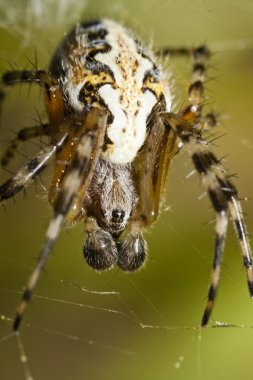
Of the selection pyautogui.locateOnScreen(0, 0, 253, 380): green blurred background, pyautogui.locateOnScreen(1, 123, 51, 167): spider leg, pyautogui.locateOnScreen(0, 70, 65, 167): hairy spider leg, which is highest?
pyautogui.locateOnScreen(0, 70, 65, 167): hairy spider leg

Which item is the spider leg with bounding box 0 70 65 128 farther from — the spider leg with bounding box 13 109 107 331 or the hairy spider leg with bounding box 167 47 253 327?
the hairy spider leg with bounding box 167 47 253 327

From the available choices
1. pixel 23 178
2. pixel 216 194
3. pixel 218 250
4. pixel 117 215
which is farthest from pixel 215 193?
pixel 23 178

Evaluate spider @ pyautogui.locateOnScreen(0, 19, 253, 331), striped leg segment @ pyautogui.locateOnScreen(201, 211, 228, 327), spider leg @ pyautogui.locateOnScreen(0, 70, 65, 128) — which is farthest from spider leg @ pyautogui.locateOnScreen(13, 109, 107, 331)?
striped leg segment @ pyautogui.locateOnScreen(201, 211, 228, 327)

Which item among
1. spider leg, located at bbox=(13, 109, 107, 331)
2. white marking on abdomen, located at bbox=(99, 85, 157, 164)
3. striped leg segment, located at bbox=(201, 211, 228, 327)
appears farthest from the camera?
white marking on abdomen, located at bbox=(99, 85, 157, 164)

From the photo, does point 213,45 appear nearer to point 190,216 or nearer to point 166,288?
point 190,216

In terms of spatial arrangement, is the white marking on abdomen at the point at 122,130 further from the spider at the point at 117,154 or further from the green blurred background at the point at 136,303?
the green blurred background at the point at 136,303

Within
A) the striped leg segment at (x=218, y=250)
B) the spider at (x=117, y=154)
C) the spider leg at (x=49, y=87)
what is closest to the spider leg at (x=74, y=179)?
the spider at (x=117, y=154)

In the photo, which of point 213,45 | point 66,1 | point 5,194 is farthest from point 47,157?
point 66,1

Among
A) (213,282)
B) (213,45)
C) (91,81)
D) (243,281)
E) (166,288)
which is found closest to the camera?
(213,282)

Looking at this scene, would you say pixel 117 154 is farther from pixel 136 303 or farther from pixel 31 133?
pixel 136 303
